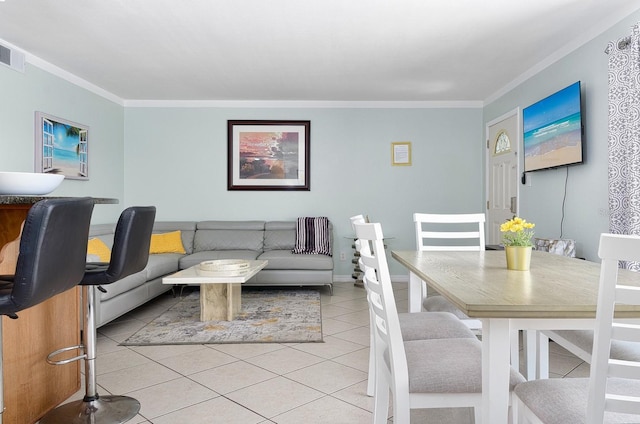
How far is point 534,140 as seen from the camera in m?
4.04

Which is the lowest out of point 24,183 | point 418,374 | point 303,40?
point 418,374

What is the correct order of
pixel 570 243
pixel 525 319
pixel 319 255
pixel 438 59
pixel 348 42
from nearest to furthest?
pixel 525 319
pixel 570 243
pixel 348 42
pixel 438 59
pixel 319 255

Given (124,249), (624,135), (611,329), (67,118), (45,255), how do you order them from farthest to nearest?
(67,118), (624,135), (124,249), (45,255), (611,329)

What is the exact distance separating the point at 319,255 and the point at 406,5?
2.87 meters

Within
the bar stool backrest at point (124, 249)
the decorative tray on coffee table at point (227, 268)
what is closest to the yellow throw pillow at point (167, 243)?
the decorative tray on coffee table at point (227, 268)

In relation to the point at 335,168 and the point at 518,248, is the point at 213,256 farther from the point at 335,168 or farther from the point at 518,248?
the point at 518,248

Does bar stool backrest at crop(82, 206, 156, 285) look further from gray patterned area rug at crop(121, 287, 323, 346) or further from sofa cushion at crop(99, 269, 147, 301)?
gray patterned area rug at crop(121, 287, 323, 346)

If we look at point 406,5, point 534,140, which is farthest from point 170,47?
point 534,140

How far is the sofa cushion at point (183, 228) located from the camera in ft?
17.3

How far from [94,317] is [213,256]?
2838 mm

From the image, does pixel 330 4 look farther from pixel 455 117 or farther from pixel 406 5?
pixel 455 117

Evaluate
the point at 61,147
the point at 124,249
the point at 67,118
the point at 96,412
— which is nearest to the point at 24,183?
the point at 124,249

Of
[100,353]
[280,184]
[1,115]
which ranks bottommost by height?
[100,353]

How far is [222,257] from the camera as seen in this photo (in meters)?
4.83
